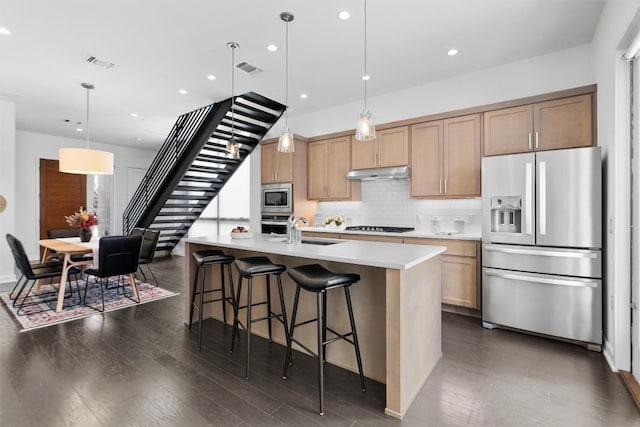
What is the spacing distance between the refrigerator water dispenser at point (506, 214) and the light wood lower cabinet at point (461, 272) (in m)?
0.32

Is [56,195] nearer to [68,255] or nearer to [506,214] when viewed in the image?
[68,255]

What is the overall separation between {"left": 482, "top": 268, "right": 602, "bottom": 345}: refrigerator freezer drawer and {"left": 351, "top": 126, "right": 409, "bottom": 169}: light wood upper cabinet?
1.87 metres

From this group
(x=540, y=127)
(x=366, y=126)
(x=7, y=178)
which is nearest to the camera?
(x=366, y=126)

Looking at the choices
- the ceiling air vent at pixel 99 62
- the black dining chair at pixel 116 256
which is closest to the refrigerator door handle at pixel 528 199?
the black dining chair at pixel 116 256

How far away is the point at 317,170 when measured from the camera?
5.29 meters

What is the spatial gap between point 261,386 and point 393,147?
340cm

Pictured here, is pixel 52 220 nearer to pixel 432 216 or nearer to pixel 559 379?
pixel 432 216

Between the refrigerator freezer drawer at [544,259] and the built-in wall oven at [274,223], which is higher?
the built-in wall oven at [274,223]

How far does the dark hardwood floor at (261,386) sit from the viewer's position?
6.06ft

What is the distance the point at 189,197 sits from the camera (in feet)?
22.1

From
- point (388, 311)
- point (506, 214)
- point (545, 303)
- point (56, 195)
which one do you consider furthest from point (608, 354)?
point (56, 195)

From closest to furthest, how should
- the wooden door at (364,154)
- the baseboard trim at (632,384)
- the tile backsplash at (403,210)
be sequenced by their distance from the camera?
the baseboard trim at (632,384), the tile backsplash at (403,210), the wooden door at (364,154)

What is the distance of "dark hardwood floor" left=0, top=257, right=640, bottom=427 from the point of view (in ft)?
6.06

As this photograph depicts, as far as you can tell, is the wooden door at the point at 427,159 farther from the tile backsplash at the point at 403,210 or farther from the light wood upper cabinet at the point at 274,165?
the light wood upper cabinet at the point at 274,165
